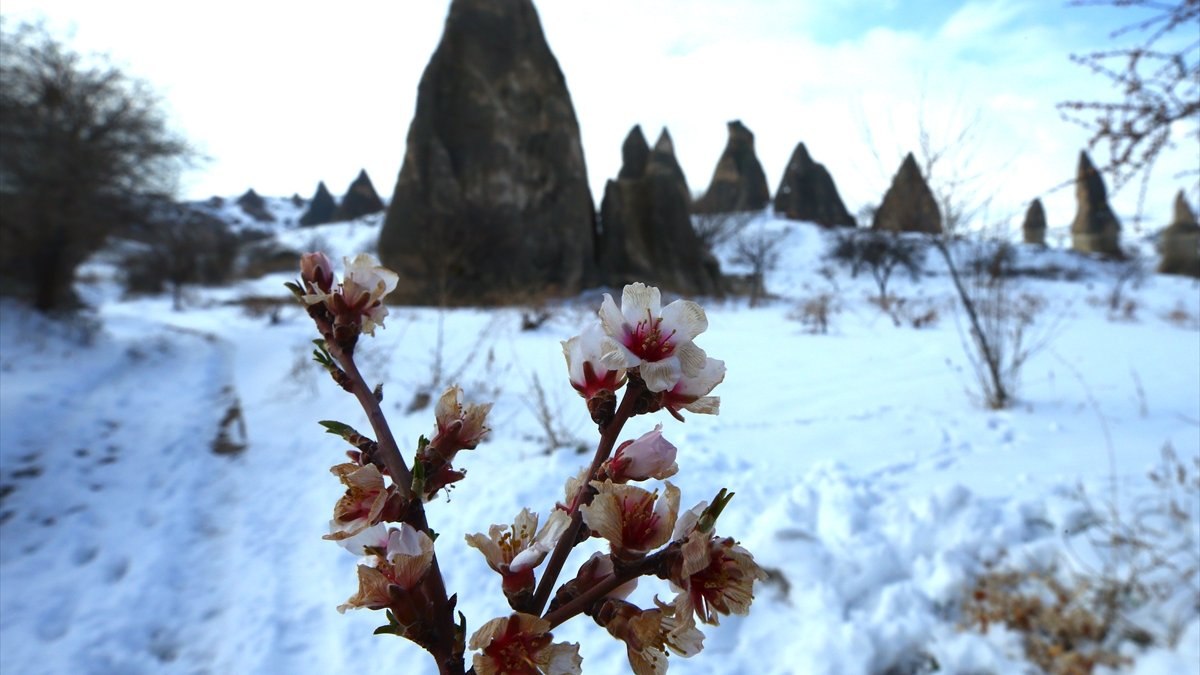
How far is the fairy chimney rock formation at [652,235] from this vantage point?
17078mm

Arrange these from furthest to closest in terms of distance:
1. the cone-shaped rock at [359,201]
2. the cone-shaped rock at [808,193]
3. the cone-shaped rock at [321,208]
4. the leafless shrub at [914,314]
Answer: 1. the cone-shaped rock at [321,208]
2. the cone-shaped rock at [359,201]
3. the cone-shaped rock at [808,193]
4. the leafless shrub at [914,314]

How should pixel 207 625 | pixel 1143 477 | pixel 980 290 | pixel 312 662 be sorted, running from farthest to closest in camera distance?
1. pixel 980 290
2. pixel 1143 477
3. pixel 207 625
4. pixel 312 662

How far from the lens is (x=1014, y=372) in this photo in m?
4.25

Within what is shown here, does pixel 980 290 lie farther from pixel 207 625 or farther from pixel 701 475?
pixel 207 625

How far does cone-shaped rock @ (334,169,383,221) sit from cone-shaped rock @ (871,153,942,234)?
35.0m

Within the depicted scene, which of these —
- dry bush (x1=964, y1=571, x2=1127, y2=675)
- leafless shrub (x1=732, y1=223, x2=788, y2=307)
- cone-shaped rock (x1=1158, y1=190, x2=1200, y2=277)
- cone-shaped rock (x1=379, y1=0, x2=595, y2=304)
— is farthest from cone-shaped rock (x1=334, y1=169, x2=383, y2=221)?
dry bush (x1=964, y1=571, x2=1127, y2=675)

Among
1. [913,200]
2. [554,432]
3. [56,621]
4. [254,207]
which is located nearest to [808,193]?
[913,200]

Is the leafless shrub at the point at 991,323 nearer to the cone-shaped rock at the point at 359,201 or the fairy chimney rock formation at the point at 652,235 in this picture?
the fairy chimney rock formation at the point at 652,235

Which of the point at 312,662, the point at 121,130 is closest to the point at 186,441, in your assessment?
the point at 312,662

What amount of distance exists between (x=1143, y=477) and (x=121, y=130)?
519 inches

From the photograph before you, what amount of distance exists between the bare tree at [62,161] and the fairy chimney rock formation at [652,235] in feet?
32.9

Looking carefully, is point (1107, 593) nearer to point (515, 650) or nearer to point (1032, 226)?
point (515, 650)

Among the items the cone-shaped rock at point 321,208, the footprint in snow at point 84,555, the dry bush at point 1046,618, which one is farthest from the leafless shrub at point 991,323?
the cone-shaped rock at point 321,208

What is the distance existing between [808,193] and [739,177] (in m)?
3.53
